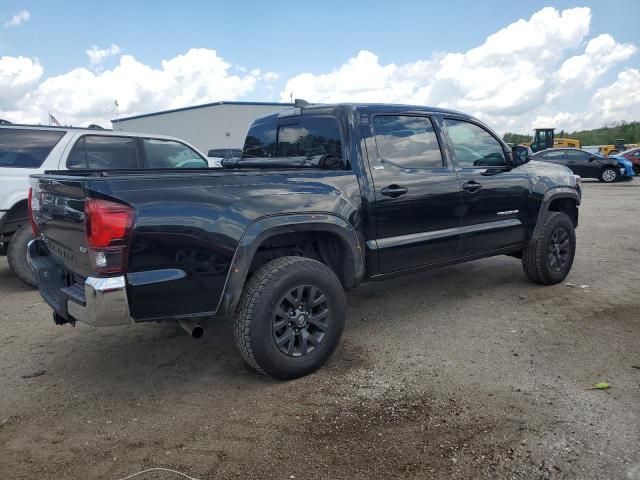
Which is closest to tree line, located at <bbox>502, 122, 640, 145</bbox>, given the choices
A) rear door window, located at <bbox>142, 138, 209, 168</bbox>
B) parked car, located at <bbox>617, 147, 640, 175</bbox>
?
parked car, located at <bbox>617, 147, 640, 175</bbox>

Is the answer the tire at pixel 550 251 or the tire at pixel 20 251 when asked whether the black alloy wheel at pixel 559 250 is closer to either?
the tire at pixel 550 251

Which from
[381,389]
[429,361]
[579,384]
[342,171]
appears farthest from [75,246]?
[579,384]

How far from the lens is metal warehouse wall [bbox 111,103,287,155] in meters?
29.4

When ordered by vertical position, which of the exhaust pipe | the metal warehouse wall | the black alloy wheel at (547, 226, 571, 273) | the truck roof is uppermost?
the metal warehouse wall

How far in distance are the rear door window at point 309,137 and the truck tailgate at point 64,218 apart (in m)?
1.90

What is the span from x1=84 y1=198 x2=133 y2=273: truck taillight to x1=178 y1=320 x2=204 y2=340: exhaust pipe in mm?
620

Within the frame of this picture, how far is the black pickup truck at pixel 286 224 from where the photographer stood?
283 centimetres

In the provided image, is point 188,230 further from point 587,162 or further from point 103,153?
point 587,162

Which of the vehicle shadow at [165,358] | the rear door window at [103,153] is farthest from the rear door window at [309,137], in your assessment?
the rear door window at [103,153]

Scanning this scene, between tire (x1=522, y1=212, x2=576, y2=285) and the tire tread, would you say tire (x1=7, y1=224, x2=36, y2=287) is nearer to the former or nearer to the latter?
the tire tread

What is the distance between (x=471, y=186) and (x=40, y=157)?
4.80 metres

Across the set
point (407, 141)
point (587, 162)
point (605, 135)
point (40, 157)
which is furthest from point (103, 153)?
point (605, 135)

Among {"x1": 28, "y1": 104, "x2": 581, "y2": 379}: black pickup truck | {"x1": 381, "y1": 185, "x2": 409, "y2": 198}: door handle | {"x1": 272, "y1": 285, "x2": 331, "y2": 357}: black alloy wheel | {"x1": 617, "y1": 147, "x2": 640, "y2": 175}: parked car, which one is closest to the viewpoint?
{"x1": 28, "y1": 104, "x2": 581, "y2": 379}: black pickup truck

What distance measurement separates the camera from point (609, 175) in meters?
21.0
